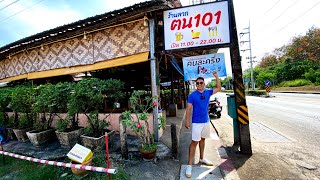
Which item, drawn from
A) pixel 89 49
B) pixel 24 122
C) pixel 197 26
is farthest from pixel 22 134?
pixel 197 26

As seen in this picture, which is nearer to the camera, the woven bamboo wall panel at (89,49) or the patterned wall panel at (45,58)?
the woven bamboo wall panel at (89,49)

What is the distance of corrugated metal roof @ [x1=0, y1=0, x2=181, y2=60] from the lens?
5.31 metres

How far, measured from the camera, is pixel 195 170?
4016 millimetres

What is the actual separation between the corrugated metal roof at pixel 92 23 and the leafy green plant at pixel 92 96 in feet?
7.49

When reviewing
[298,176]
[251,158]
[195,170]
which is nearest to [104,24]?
[195,170]

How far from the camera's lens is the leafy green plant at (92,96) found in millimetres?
4957

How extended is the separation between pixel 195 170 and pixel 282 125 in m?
5.98

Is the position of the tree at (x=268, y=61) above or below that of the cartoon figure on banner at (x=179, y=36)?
above

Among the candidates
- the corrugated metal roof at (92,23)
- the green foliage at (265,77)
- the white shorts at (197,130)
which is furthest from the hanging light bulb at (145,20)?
the green foliage at (265,77)

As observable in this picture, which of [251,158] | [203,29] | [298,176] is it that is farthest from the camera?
[203,29]

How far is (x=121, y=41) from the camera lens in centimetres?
621

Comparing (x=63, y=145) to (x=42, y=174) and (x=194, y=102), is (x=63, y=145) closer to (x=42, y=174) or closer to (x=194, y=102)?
(x=42, y=174)

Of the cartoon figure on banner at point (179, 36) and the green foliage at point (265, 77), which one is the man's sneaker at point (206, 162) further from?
the green foliage at point (265, 77)

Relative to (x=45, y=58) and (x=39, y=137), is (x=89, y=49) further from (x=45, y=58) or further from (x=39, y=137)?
(x=39, y=137)
